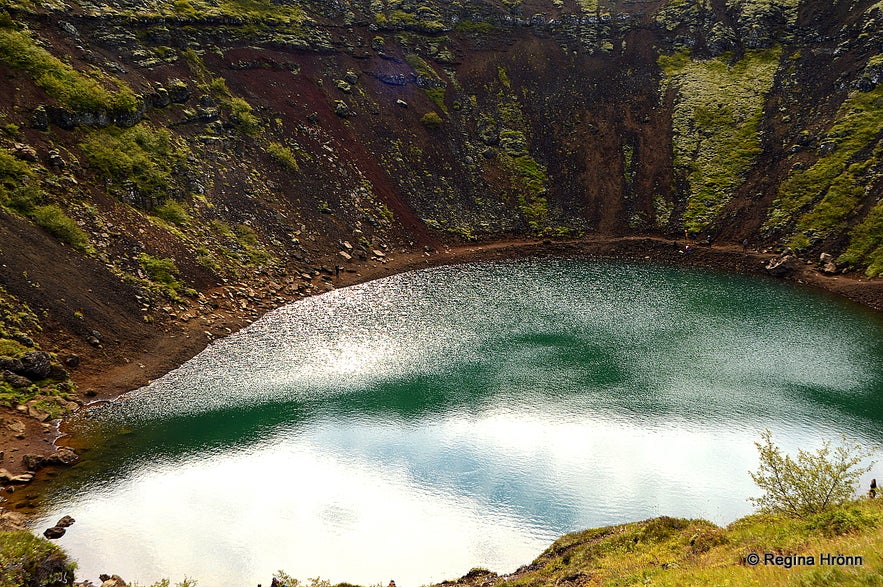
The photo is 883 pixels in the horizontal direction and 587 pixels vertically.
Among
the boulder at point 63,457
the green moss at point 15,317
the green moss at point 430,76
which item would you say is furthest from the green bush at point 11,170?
the green moss at point 430,76

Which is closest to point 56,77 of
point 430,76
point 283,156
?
point 283,156

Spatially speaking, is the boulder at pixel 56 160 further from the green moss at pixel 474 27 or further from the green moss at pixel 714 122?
the green moss at pixel 714 122

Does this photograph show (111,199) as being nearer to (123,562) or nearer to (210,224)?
(210,224)

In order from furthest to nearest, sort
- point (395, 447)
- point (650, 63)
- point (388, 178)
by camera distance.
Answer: point (650, 63) → point (388, 178) → point (395, 447)

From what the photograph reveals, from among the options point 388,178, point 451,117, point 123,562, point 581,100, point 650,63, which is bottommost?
point 123,562

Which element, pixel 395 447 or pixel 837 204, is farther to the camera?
pixel 837 204

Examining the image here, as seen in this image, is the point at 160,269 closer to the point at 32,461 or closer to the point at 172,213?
the point at 172,213

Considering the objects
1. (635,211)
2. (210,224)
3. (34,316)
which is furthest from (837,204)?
(34,316)
